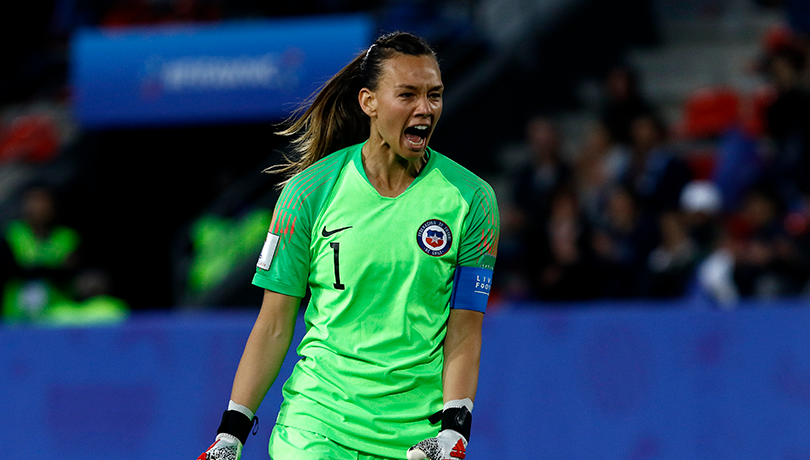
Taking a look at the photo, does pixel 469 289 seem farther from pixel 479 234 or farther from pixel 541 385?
pixel 541 385

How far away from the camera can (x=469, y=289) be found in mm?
3570

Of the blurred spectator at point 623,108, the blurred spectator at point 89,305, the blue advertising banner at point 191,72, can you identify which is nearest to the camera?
the blurred spectator at point 623,108

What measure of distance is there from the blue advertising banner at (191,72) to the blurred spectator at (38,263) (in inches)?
64.2

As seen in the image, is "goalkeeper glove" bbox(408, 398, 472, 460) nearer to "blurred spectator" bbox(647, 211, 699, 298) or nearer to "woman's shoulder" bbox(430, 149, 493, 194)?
"woman's shoulder" bbox(430, 149, 493, 194)

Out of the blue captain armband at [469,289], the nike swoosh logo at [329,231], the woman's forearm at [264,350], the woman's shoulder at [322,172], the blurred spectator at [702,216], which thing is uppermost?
the blurred spectator at [702,216]

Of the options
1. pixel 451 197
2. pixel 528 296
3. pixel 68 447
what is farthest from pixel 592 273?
pixel 451 197

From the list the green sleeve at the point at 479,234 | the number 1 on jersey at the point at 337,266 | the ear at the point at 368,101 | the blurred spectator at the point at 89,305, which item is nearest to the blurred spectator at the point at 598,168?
the blurred spectator at the point at 89,305

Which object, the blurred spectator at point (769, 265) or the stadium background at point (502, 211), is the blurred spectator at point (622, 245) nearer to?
the stadium background at point (502, 211)

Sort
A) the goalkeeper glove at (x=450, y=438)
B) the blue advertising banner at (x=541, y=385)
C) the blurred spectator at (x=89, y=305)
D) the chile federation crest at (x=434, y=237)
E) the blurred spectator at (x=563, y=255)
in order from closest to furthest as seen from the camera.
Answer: the goalkeeper glove at (x=450, y=438) → the chile federation crest at (x=434, y=237) → the blue advertising banner at (x=541, y=385) → the blurred spectator at (x=563, y=255) → the blurred spectator at (x=89, y=305)

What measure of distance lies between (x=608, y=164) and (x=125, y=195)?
22.4 ft

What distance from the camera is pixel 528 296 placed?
8.75 meters

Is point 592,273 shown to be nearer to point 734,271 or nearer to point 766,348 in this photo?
point 734,271

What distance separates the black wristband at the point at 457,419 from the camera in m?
3.47

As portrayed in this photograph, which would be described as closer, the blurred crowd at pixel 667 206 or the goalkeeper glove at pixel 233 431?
the goalkeeper glove at pixel 233 431
